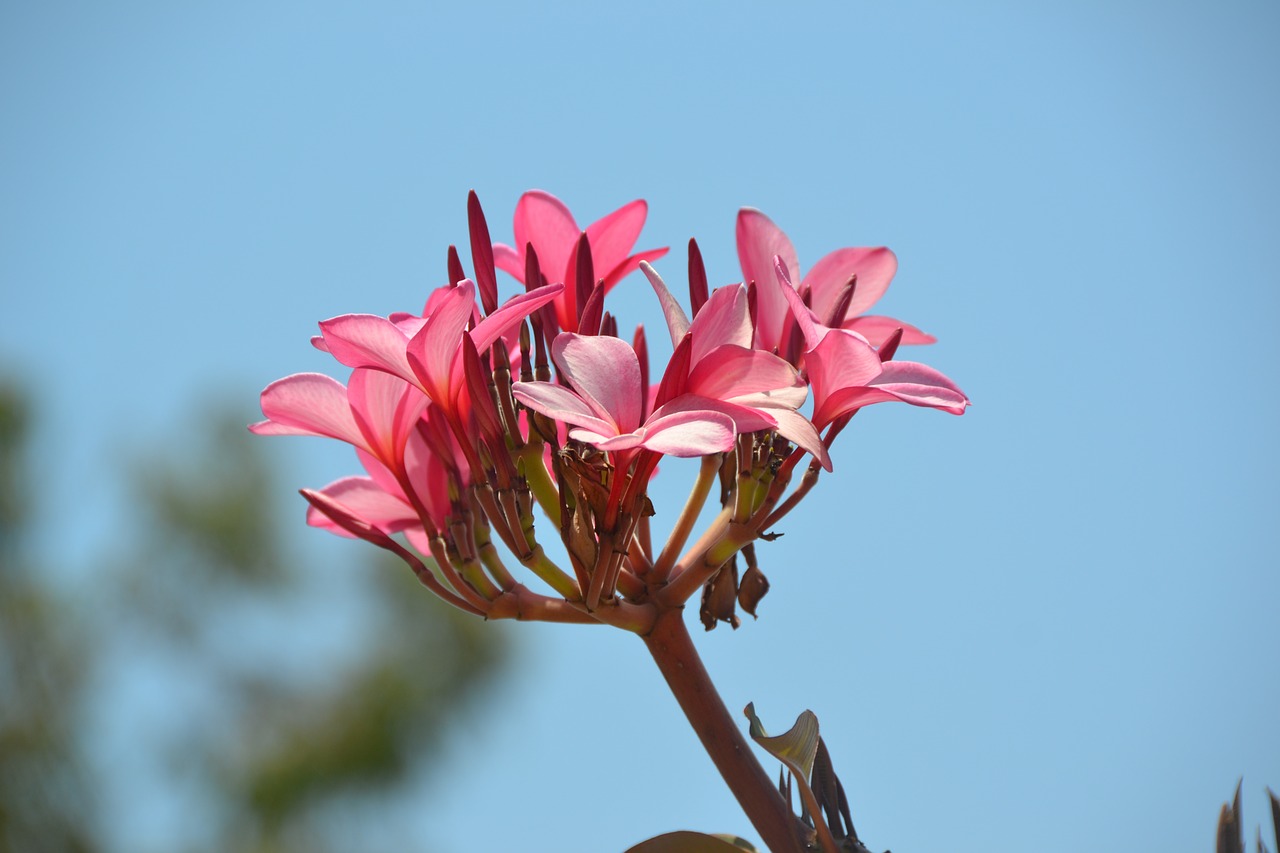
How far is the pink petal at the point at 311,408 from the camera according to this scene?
18.5 inches

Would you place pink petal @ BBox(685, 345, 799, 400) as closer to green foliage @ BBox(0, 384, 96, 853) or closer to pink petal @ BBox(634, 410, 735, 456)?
pink petal @ BBox(634, 410, 735, 456)

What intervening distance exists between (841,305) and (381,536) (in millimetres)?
245

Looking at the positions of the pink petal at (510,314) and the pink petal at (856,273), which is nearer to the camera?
the pink petal at (510,314)

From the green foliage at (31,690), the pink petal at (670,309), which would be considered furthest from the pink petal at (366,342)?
the green foliage at (31,690)

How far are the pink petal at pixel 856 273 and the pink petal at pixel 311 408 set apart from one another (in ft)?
0.80

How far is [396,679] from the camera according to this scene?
21.0 feet

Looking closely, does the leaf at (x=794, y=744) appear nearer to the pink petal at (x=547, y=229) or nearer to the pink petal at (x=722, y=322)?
the pink petal at (x=722, y=322)

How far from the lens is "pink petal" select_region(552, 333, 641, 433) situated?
1.26 ft

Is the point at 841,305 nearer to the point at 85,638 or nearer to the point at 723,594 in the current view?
the point at 723,594

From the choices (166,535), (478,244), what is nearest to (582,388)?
(478,244)

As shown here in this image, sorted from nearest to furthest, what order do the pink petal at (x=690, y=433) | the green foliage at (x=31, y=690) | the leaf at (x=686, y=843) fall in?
the pink petal at (x=690, y=433) → the leaf at (x=686, y=843) → the green foliage at (x=31, y=690)

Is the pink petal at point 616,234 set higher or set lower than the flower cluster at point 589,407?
higher

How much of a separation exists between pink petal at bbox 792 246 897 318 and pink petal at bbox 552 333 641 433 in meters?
0.18

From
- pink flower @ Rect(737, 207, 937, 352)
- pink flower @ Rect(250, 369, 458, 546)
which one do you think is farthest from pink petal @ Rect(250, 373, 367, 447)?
pink flower @ Rect(737, 207, 937, 352)
